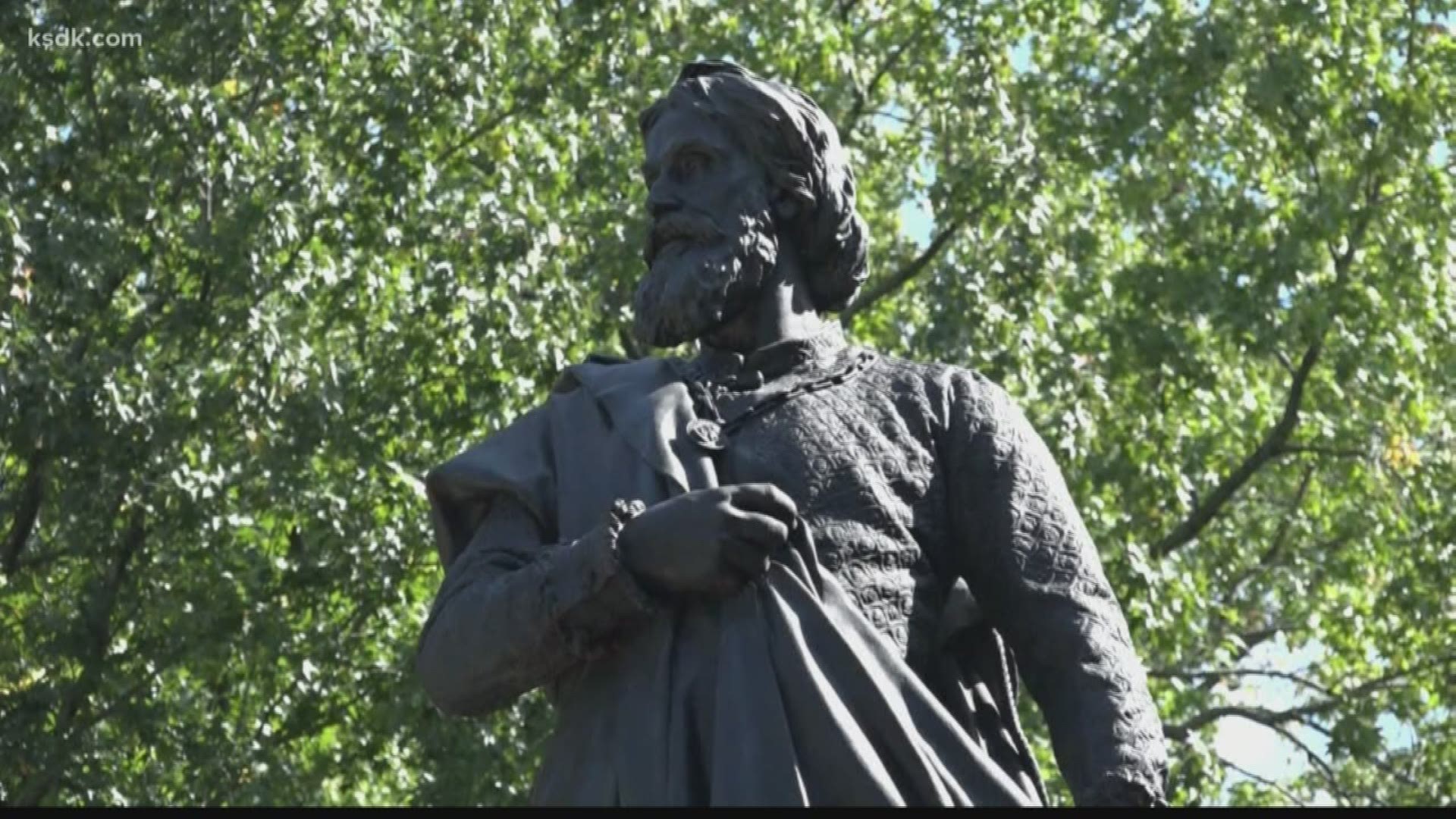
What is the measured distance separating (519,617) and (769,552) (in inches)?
15.6

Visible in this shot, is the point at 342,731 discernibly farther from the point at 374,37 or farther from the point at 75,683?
the point at 374,37

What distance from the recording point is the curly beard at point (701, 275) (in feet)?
22.1

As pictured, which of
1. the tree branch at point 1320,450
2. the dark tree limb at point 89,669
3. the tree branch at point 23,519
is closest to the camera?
the dark tree limb at point 89,669

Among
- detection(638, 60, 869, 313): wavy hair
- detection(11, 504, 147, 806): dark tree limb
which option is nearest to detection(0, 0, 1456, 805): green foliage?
detection(11, 504, 147, 806): dark tree limb

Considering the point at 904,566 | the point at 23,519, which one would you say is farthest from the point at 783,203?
the point at 23,519

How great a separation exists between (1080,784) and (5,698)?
14643 millimetres

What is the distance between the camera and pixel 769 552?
624cm

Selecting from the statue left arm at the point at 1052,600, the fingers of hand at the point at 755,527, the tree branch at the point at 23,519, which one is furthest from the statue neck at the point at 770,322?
the tree branch at the point at 23,519

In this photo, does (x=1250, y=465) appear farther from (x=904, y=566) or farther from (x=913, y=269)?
(x=904, y=566)

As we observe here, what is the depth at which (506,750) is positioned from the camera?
65.2ft

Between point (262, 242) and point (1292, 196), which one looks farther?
point (1292, 196)

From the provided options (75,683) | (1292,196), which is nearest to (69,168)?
(75,683)

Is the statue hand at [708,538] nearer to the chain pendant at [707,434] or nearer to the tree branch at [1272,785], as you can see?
the chain pendant at [707,434]

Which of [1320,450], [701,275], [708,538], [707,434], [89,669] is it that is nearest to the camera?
[708,538]
